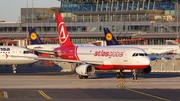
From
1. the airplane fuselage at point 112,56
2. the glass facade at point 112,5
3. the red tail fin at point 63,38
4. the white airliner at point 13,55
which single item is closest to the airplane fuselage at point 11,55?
the white airliner at point 13,55

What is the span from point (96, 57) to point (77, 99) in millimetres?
18771

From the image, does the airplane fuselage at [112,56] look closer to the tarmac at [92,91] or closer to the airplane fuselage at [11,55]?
the tarmac at [92,91]

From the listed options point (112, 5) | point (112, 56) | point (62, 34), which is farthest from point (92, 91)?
point (112, 5)

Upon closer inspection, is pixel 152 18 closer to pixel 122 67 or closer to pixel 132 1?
pixel 132 1

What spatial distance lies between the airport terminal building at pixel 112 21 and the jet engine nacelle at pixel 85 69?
68.8m

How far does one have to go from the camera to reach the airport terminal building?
11276cm

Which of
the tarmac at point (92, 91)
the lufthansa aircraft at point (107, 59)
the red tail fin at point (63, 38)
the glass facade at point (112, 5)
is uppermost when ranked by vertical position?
the glass facade at point (112, 5)

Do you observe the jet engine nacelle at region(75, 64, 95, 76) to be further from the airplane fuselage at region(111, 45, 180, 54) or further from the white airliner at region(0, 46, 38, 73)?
the airplane fuselage at region(111, 45, 180, 54)

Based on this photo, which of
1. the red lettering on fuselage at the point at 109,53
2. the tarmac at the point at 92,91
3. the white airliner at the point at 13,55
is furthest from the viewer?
the white airliner at the point at 13,55

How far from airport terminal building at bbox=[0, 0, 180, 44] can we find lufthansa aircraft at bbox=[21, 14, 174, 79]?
6557 cm

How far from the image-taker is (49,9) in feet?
470

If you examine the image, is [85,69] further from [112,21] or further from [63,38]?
[112,21]

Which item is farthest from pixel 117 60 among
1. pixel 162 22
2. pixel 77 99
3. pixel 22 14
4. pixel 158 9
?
pixel 22 14

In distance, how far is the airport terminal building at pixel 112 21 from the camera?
370 feet
